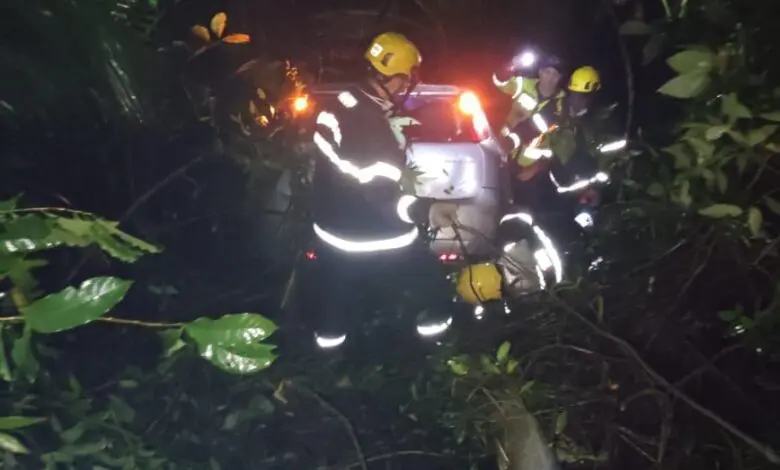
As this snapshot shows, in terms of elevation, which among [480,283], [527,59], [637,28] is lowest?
[527,59]

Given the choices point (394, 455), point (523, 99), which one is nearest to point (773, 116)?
point (394, 455)

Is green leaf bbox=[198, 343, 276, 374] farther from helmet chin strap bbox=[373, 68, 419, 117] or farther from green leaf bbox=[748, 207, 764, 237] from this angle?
helmet chin strap bbox=[373, 68, 419, 117]

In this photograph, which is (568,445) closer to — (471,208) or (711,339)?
(711,339)

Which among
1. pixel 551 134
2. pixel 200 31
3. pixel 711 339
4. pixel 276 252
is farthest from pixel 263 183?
pixel 711 339

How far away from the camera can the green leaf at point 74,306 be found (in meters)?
0.91

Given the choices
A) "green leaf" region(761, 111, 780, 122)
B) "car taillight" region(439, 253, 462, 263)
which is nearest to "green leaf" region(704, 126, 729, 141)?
"green leaf" region(761, 111, 780, 122)

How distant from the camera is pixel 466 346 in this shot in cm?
285

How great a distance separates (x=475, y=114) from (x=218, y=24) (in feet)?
10.5

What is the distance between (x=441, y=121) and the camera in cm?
546

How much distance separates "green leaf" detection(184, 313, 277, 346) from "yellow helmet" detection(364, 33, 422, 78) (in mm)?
2982

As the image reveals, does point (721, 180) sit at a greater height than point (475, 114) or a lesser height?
greater

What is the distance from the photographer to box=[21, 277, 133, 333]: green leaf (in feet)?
2.97

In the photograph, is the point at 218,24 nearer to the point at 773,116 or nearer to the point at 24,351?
the point at 773,116

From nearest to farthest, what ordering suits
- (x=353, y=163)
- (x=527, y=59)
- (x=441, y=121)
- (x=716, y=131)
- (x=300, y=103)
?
1. (x=716, y=131)
2. (x=300, y=103)
3. (x=353, y=163)
4. (x=441, y=121)
5. (x=527, y=59)
